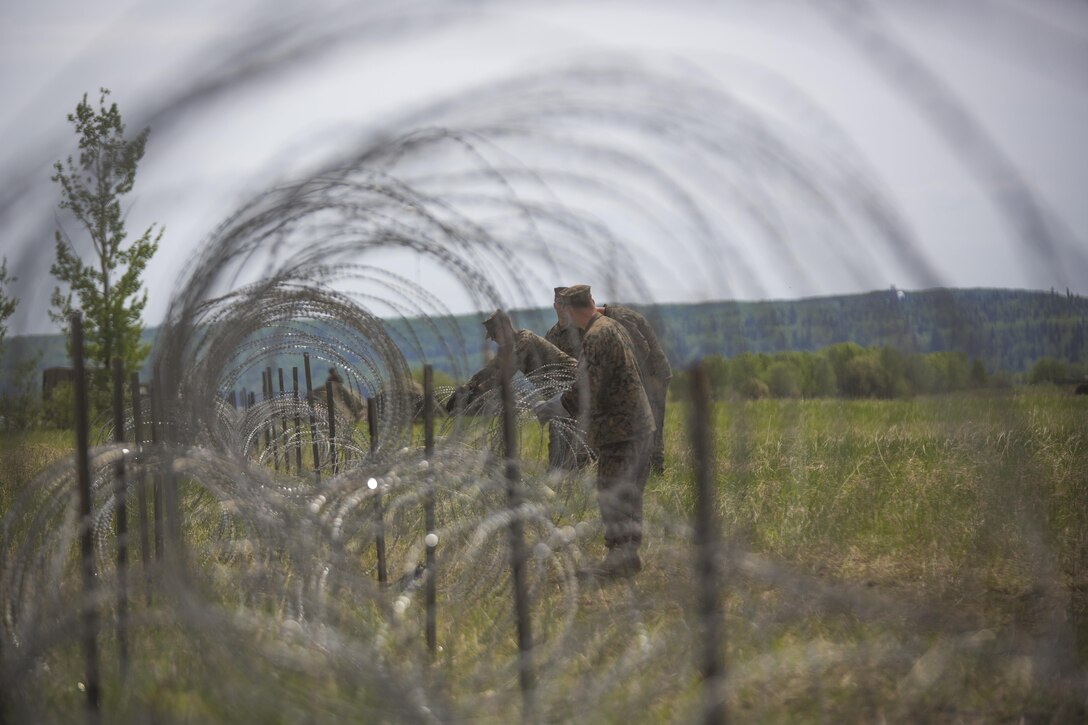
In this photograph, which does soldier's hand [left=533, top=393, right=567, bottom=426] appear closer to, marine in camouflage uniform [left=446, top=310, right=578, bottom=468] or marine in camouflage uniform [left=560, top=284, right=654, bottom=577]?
marine in camouflage uniform [left=446, top=310, right=578, bottom=468]

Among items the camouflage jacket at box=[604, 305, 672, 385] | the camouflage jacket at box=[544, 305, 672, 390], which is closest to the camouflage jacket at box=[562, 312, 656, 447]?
the camouflage jacket at box=[544, 305, 672, 390]

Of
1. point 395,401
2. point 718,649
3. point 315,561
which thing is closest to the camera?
point 718,649

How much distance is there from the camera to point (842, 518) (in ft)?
27.2

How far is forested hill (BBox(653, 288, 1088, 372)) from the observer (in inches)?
207

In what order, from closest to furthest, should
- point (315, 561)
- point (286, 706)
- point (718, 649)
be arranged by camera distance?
point (718, 649) < point (286, 706) < point (315, 561)

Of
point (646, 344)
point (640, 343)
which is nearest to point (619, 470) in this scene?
point (646, 344)

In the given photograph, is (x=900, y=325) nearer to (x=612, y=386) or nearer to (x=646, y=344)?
(x=612, y=386)

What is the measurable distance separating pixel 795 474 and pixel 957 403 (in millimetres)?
3816

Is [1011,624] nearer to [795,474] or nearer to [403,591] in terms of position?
[403,591]

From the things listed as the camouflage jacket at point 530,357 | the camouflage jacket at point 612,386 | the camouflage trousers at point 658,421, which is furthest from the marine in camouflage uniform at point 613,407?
the camouflage trousers at point 658,421

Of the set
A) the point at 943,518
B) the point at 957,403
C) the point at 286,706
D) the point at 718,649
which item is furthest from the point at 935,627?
the point at 286,706

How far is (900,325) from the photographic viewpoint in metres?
5.84

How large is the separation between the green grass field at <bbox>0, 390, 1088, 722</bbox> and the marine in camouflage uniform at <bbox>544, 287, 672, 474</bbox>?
1741 millimetres

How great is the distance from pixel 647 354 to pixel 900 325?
580 centimetres
